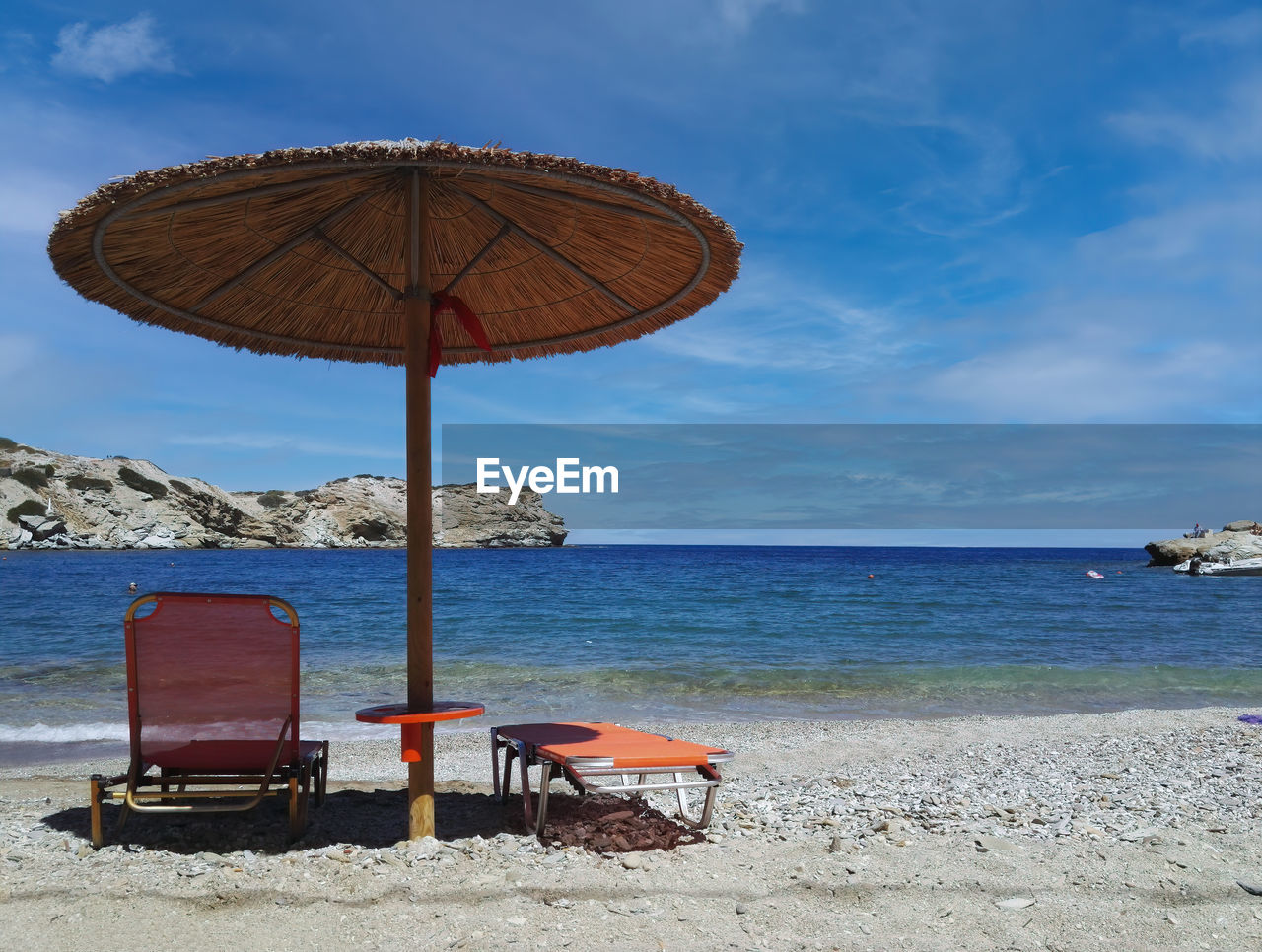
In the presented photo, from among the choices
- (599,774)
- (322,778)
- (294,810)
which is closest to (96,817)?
(294,810)

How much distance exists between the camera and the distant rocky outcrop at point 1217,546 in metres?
42.1

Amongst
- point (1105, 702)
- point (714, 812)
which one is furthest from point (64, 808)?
point (1105, 702)

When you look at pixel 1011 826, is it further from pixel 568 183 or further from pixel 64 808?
pixel 64 808

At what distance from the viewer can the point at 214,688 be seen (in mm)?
3680

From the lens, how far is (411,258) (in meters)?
A: 3.73

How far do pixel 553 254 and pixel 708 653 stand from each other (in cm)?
1195

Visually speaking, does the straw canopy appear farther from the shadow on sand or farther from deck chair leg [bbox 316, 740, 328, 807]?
the shadow on sand

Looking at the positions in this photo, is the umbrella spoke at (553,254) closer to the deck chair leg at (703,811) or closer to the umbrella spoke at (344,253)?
the umbrella spoke at (344,253)

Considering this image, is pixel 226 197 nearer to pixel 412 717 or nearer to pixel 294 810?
pixel 412 717

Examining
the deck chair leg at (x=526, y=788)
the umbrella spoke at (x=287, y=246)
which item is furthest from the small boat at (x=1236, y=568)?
the umbrella spoke at (x=287, y=246)

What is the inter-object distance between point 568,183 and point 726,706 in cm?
814

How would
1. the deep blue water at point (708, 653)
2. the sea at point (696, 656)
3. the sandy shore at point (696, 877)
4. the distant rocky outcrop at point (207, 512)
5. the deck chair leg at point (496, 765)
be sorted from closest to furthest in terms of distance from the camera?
the sandy shore at point (696, 877) < the deck chair leg at point (496, 765) < the sea at point (696, 656) < the deep blue water at point (708, 653) < the distant rocky outcrop at point (207, 512)

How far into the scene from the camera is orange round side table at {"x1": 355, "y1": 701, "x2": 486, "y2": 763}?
3389mm

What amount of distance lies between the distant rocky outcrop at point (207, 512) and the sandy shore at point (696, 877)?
168 feet
